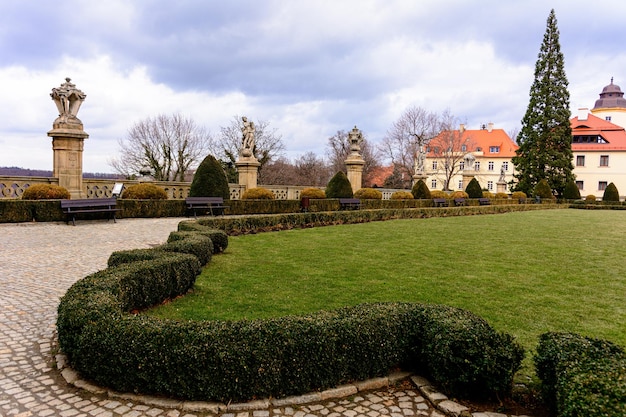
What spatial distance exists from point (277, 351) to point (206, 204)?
1511cm

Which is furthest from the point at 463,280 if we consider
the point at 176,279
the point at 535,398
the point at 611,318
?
the point at 176,279

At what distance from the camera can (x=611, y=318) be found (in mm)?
5270

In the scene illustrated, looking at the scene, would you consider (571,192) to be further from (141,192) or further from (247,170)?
(141,192)

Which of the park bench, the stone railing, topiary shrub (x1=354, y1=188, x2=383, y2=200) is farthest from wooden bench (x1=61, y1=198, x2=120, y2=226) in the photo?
topiary shrub (x1=354, y1=188, x2=383, y2=200)

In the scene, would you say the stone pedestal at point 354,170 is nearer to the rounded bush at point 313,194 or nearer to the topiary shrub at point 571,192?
the rounded bush at point 313,194

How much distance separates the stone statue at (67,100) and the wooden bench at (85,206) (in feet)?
12.0

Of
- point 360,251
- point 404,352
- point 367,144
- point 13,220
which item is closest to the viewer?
point 404,352

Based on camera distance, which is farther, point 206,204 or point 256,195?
point 256,195

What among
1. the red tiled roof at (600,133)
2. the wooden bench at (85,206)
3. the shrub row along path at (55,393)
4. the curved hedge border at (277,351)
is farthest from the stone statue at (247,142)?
the red tiled roof at (600,133)

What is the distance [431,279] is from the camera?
23.4 feet

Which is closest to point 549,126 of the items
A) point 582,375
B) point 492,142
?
point 492,142

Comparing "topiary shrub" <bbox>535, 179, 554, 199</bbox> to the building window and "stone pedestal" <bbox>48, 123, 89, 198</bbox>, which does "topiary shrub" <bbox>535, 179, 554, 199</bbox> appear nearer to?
the building window

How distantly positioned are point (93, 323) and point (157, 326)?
613 millimetres

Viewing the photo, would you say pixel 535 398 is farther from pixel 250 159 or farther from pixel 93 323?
pixel 250 159
